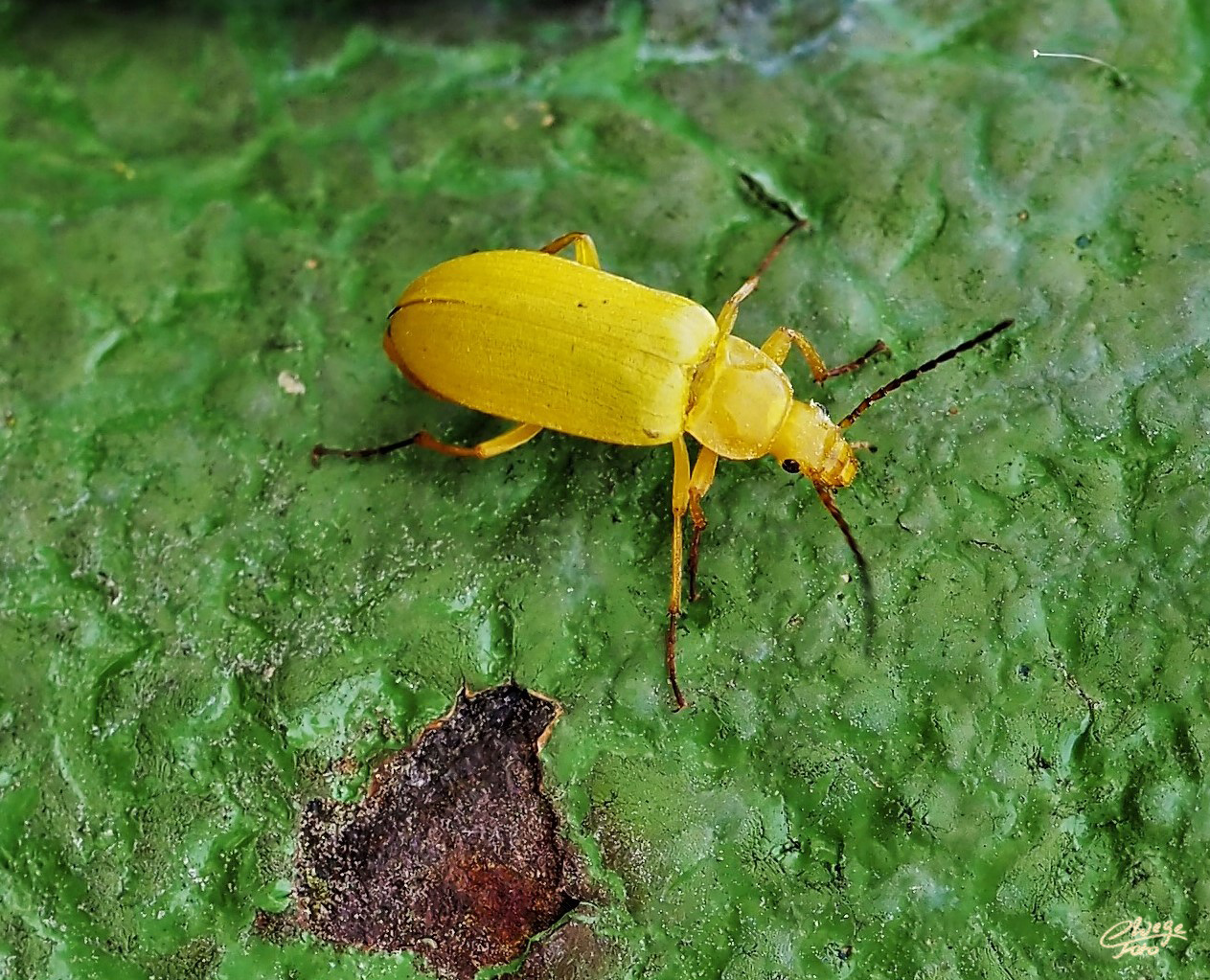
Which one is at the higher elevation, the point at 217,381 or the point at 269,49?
the point at 269,49

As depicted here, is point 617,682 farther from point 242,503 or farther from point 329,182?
point 329,182

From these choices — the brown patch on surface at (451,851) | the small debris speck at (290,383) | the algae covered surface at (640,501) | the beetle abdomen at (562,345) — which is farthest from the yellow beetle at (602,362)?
the brown patch on surface at (451,851)

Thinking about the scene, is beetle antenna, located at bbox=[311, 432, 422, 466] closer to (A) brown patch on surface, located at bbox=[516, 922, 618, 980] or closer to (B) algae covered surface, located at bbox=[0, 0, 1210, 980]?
(B) algae covered surface, located at bbox=[0, 0, 1210, 980]

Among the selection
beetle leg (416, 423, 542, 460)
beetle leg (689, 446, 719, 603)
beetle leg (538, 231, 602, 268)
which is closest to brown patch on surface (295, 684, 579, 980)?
beetle leg (689, 446, 719, 603)

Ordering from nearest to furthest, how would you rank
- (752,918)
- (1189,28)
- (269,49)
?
1. (752,918)
2. (1189,28)
3. (269,49)

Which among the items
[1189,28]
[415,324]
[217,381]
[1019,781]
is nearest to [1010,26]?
[1189,28]

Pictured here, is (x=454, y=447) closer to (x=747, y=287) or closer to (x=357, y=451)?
(x=357, y=451)
